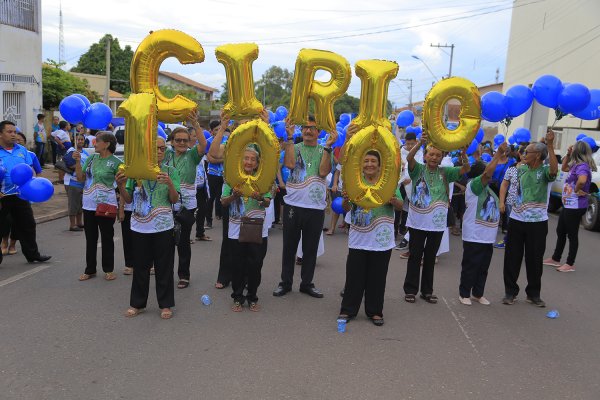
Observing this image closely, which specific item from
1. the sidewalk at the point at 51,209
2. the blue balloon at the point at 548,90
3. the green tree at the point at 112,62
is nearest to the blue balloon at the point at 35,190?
the sidewalk at the point at 51,209

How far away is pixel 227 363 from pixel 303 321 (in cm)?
110

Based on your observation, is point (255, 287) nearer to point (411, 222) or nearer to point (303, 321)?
point (303, 321)

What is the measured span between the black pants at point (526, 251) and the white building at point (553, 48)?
14.2 metres

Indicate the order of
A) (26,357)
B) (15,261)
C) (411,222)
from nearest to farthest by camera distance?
(26,357) < (411,222) < (15,261)

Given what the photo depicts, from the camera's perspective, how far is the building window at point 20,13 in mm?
14641

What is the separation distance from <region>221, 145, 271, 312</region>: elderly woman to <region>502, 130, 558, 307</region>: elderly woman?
8.81 feet

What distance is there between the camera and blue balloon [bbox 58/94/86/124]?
6148 mm

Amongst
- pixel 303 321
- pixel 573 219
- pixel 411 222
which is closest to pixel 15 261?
pixel 303 321

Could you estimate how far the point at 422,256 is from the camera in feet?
18.2

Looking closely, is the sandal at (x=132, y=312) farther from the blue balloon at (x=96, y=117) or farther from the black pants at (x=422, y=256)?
the black pants at (x=422, y=256)

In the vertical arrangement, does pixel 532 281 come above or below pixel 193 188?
below

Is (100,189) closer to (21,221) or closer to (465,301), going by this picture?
(21,221)

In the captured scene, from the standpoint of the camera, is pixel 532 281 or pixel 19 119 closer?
pixel 532 281

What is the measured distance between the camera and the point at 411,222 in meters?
5.39
